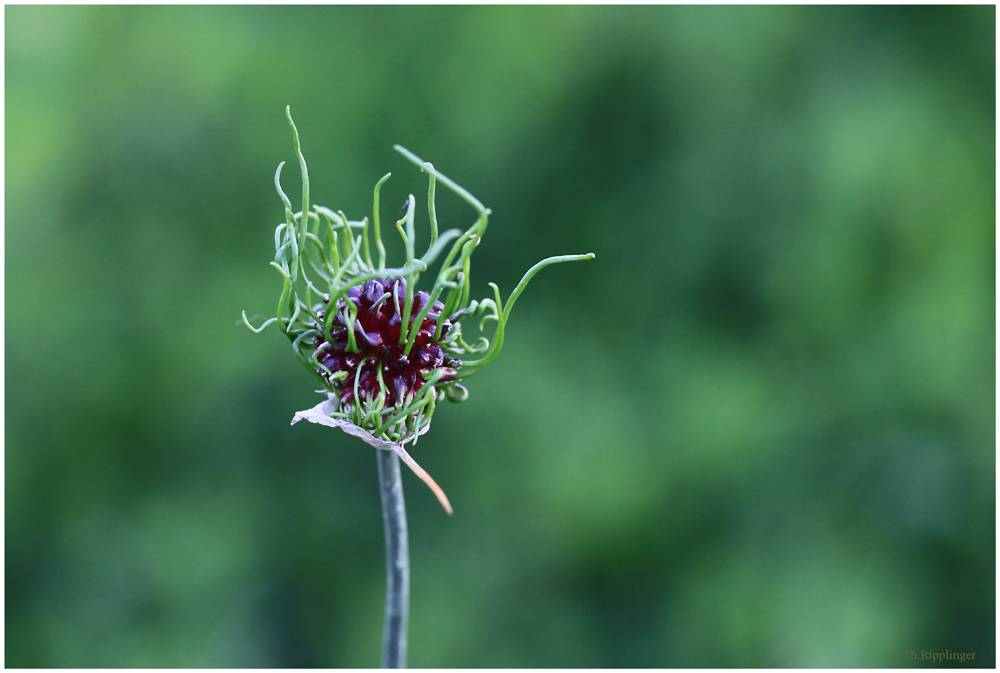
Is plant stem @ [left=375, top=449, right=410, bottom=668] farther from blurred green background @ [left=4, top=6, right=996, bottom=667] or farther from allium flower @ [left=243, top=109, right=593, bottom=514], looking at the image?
blurred green background @ [left=4, top=6, right=996, bottom=667]

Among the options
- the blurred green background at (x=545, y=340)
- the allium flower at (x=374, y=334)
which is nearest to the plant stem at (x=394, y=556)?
the allium flower at (x=374, y=334)

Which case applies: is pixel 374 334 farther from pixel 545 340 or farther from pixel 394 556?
pixel 545 340

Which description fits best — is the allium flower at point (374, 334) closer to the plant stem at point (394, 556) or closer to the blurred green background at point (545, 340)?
the plant stem at point (394, 556)

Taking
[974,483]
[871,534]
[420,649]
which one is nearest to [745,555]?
[871,534]

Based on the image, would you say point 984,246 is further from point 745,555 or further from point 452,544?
point 452,544

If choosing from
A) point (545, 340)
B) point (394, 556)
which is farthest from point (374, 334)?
point (545, 340)
